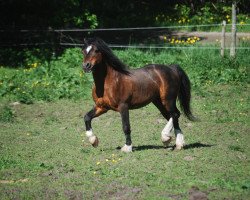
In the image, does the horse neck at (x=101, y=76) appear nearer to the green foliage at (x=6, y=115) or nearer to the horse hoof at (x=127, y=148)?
the horse hoof at (x=127, y=148)

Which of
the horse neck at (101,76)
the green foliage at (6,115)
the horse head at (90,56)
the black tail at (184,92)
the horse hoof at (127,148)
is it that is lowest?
the green foliage at (6,115)

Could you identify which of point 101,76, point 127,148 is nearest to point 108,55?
point 101,76

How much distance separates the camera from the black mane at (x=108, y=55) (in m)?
9.27

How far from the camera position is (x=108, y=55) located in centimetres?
947

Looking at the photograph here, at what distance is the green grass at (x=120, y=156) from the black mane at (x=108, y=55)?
1430mm

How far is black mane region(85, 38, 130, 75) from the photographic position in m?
9.27

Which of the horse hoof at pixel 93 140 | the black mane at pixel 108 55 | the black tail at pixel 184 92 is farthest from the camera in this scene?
the black tail at pixel 184 92

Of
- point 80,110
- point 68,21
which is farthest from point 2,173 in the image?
point 68,21

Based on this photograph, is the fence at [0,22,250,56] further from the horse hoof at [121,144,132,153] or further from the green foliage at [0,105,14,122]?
the horse hoof at [121,144,132,153]

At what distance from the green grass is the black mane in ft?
4.69

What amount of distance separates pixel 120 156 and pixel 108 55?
1.73 metres

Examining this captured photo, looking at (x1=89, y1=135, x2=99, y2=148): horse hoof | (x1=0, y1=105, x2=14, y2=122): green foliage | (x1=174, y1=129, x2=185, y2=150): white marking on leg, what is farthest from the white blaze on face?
(x1=0, y1=105, x2=14, y2=122): green foliage

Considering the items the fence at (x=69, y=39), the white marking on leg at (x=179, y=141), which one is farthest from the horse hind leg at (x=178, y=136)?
the fence at (x=69, y=39)

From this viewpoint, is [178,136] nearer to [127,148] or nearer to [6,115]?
[127,148]
